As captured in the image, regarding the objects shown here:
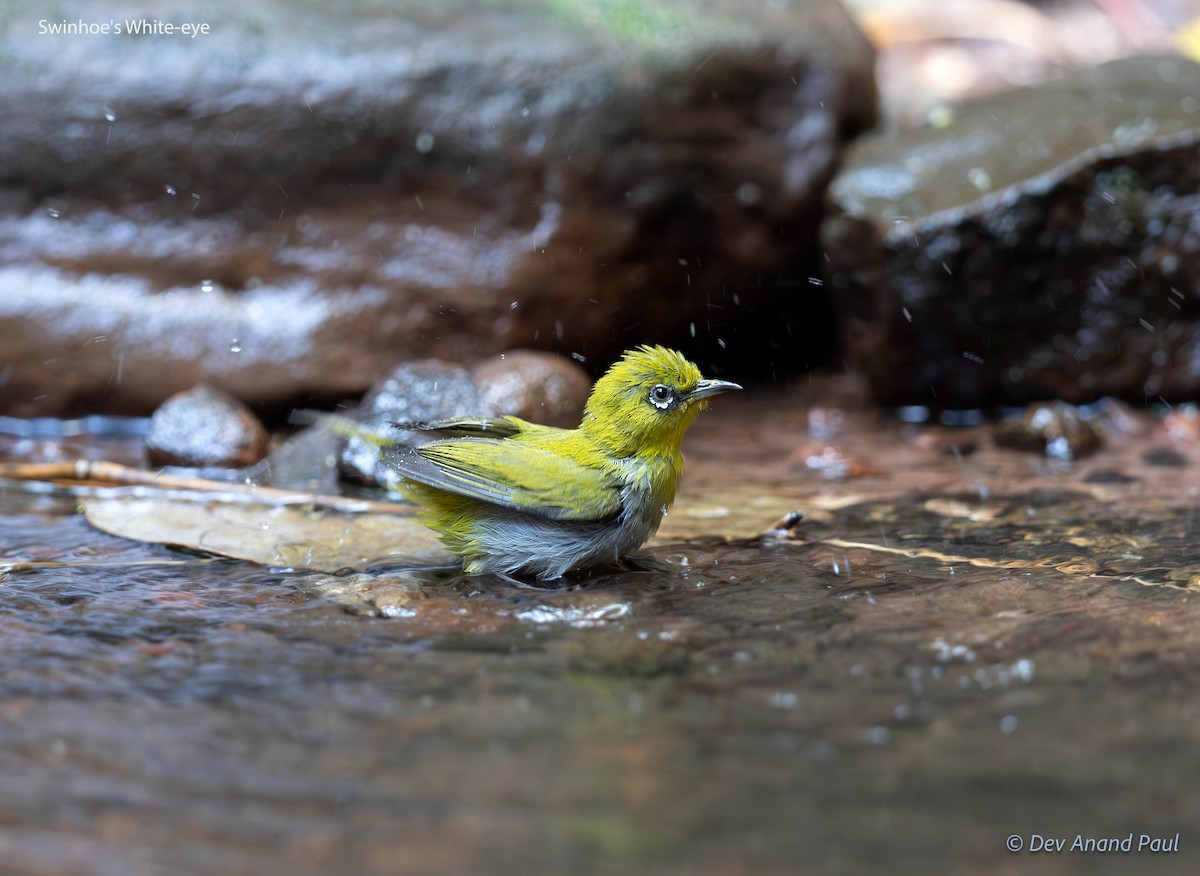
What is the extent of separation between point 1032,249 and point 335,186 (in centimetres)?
418

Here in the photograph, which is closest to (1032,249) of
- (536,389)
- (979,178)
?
(979,178)

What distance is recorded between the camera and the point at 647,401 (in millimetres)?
3967

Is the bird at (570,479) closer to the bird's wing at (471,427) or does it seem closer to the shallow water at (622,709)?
the bird's wing at (471,427)

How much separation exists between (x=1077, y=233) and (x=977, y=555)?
3310 mm

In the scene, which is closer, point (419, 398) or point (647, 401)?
point (647, 401)

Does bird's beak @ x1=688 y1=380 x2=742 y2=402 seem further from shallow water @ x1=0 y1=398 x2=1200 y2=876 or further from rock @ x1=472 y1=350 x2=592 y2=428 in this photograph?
rock @ x1=472 y1=350 x2=592 y2=428

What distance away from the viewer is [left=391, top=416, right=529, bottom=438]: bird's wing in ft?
13.7

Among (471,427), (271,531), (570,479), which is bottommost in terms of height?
(271,531)

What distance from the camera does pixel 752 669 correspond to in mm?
2871

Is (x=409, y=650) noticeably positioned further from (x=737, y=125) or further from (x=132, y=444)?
(x=737, y=125)

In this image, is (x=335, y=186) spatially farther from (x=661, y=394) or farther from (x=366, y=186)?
(x=661, y=394)

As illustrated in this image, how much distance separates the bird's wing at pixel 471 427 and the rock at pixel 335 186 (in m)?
2.72

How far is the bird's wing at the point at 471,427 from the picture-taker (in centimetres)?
416

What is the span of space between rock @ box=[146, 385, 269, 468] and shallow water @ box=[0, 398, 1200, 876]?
1520 mm
